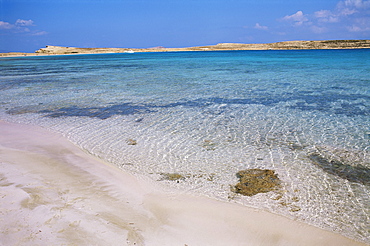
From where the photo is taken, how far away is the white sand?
3.33 m

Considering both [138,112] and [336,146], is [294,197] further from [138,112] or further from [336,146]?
[138,112]

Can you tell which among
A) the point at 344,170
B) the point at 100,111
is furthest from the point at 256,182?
the point at 100,111

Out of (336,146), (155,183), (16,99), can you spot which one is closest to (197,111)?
(336,146)

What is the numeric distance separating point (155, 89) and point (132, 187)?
1143cm

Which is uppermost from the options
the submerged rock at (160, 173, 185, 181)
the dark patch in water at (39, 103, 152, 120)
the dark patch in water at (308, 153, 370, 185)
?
the dark patch in water at (39, 103, 152, 120)

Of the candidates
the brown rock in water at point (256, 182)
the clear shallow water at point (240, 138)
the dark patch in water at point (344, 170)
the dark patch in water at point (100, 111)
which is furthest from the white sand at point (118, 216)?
the dark patch in water at point (100, 111)

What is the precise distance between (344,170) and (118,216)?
13.8ft

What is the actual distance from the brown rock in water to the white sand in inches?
22.4

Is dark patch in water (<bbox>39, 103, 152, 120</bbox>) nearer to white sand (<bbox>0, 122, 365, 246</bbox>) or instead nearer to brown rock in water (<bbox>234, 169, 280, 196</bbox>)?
white sand (<bbox>0, 122, 365, 246</bbox>)

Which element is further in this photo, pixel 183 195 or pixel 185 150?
pixel 185 150

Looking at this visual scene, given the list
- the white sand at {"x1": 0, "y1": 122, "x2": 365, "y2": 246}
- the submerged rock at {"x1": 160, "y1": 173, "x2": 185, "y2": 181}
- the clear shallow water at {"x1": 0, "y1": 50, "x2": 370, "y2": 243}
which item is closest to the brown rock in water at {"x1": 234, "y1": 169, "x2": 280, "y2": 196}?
the clear shallow water at {"x1": 0, "y1": 50, "x2": 370, "y2": 243}

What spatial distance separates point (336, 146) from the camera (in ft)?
21.3

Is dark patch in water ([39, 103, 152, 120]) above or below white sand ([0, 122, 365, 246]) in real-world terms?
above

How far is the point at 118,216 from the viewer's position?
3770 millimetres
